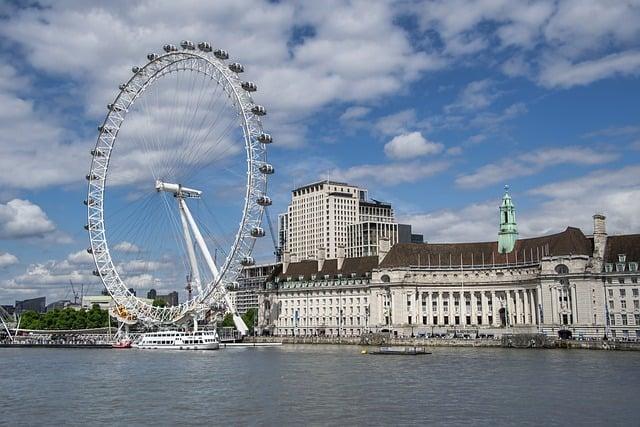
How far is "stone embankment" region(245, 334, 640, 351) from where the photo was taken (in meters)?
87.0

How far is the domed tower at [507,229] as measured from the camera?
122 metres

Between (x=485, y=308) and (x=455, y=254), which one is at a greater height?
(x=455, y=254)

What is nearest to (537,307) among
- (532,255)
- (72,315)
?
(532,255)

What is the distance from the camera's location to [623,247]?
9950cm

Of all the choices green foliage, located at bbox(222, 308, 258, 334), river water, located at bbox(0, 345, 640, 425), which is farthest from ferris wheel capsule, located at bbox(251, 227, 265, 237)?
green foliage, located at bbox(222, 308, 258, 334)

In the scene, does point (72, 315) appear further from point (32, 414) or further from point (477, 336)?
point (32, 414)

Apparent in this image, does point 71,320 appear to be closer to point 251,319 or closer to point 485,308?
point 251,319

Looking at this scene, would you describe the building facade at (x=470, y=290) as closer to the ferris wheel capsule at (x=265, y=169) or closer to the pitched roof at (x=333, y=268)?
the pitched roof at (x=333, y=268)

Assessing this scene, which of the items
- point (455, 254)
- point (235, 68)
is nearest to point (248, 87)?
point (235, 68)

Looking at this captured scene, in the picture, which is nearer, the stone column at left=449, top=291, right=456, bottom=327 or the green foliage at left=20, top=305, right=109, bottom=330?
the stone column at left=449, top=291, right=456, bottom=327

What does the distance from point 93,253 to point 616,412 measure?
7654 centimetres

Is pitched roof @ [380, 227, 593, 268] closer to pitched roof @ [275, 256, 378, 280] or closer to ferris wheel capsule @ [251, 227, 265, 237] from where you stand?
pitched roof @ [275, 256, 378, 280]

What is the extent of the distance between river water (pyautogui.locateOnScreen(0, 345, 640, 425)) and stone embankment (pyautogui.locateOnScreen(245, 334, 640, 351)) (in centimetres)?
1284

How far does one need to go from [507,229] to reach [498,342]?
28.9 m
